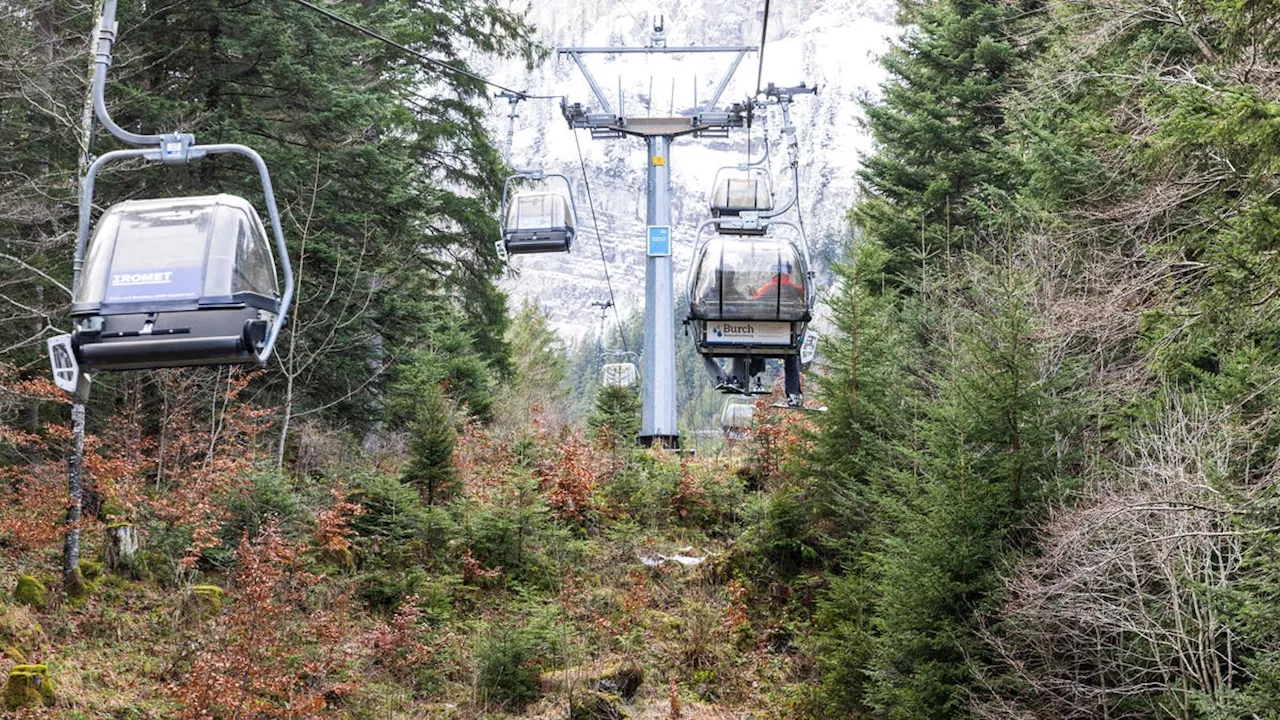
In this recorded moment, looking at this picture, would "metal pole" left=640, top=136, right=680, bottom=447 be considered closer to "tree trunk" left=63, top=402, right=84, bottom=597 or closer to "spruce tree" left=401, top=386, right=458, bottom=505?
"spruce tree" left=401, top=386, right=458, bottom=505

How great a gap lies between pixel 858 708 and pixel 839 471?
11.1 feet

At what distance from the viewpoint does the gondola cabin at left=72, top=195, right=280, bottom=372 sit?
7598 millimetres

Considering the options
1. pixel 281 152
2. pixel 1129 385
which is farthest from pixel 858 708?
pixel 281 152

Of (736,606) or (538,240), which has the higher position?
(538,240)

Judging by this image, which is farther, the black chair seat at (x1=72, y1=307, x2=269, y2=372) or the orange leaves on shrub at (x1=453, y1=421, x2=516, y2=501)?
the orange leaves on shrub at (x1=453, y1=421, x2=516, y2=501)

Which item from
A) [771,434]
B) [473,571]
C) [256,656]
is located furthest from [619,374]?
[256,656]

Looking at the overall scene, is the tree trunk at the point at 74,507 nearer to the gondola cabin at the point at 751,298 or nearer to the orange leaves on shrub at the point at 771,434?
the gondola cabin at the point at 751,298

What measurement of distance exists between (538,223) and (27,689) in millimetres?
10612

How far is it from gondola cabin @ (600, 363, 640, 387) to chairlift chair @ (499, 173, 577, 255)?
726 centimetres

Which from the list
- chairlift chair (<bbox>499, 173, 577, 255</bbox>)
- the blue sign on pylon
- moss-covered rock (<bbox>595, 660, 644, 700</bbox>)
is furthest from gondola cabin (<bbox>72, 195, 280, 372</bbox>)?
the blue sign on pylon

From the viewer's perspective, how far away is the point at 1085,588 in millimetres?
11562

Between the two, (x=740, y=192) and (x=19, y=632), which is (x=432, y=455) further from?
(x=740, y=192)

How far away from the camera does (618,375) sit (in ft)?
88.4

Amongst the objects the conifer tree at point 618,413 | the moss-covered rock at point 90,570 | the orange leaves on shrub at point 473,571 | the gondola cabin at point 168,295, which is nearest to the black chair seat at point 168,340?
the gondola cabin at point 168,295
